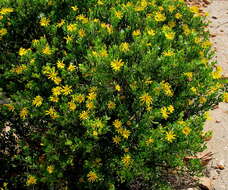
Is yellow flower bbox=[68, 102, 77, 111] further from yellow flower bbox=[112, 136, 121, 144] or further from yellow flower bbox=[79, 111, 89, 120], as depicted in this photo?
yellow flower bbox=[112, 136, 121, 144]

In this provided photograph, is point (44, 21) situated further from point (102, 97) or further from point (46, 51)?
point (102, 97)

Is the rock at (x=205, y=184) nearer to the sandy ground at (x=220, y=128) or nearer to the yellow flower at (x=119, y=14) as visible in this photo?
the sandy ground at (x=220, y=128)

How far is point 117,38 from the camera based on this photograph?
315 cm

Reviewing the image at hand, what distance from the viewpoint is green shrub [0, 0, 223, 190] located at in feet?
8.66

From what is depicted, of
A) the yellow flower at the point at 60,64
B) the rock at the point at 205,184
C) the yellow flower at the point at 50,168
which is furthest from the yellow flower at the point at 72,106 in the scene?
the rock at the point at 205,184

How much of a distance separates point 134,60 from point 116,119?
57 centimetres

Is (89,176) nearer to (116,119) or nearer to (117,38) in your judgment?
(116,119)

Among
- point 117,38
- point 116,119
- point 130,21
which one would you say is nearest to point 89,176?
point 116,119

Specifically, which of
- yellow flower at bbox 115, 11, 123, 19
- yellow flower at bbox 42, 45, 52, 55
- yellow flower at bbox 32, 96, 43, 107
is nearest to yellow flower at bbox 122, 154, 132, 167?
yellow flower at bbox 32, 96, 43, 107

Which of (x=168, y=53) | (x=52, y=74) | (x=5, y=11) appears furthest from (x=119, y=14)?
(x=5, y=11)

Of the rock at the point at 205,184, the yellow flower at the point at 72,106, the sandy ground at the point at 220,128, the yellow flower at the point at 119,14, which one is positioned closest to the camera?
the yellow flower at the point at 72,106

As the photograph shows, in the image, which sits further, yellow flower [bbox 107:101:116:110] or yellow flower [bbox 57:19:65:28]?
yellow flower [bbox 57:19:65:28]

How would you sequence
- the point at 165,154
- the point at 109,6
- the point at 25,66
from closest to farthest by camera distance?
the point at 165,154 → the point at 25,66 → the point at 109,6

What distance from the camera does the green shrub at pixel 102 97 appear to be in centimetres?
264
